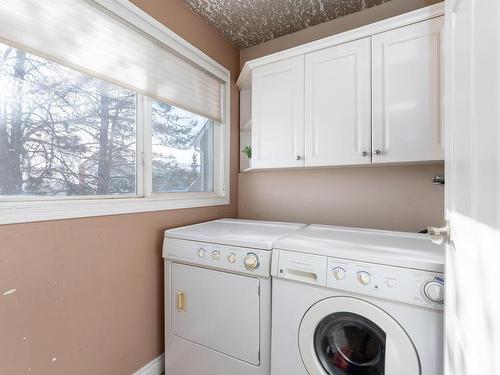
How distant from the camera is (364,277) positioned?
104 centimetres

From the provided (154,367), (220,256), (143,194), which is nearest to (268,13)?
(143,194)

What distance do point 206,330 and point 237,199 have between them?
127 centimetres

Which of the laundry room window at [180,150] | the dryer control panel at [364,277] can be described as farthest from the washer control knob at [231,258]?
the laundry room window at [180,150]

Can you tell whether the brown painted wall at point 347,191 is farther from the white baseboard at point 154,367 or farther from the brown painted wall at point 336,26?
the white baseboard at point 154,367

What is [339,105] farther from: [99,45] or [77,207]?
[77,207]

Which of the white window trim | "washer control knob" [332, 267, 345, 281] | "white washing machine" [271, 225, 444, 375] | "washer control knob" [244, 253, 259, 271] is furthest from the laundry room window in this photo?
"washer control knob" [332, 267, 345, 281]

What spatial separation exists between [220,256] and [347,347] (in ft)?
2.45

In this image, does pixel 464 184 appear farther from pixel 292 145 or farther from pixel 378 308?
pixel 292 145

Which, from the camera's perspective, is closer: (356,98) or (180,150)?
(356,98)

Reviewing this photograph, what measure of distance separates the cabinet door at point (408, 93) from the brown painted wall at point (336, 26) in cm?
59

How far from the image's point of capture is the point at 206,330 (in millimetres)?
1413

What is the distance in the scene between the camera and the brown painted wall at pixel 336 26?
181cm

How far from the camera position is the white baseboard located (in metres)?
1.57

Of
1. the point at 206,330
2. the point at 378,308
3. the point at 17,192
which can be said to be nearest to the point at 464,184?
the point at 378,308
